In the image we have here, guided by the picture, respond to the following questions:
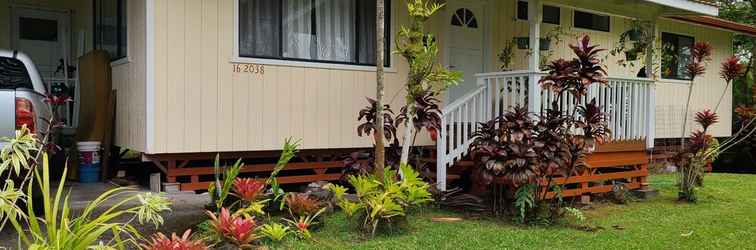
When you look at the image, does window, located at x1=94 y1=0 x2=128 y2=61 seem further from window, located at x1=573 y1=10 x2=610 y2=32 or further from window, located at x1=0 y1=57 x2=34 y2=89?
window, located at x1=573 y1=10 x2=610 y2=32

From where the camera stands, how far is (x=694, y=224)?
252 inches

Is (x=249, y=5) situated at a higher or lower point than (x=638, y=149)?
higher

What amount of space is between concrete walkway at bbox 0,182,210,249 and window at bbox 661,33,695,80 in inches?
383

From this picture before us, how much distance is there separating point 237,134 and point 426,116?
2.07 meters

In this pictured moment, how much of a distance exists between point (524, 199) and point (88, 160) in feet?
16.0

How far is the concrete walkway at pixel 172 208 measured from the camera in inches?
199

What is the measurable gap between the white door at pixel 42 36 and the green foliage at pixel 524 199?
7073mm

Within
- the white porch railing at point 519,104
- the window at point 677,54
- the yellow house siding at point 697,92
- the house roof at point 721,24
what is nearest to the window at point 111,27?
the white porch railing at point 519,104

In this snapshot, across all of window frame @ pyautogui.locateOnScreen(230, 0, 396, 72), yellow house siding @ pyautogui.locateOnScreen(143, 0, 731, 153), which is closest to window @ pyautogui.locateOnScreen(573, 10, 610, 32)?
yellow house siding @ pyautogui.locateOnScreen(143, 0, 731, 153)

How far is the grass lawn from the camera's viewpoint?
5.11 meters

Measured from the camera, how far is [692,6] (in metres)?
8.55

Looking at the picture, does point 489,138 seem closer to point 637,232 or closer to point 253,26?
point 637,232

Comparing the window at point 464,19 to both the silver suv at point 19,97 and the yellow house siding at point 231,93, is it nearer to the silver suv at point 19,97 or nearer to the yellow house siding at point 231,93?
the yellow house siding at point 231,93

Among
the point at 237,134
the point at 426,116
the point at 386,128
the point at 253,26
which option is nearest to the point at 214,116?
the point at 237,134
